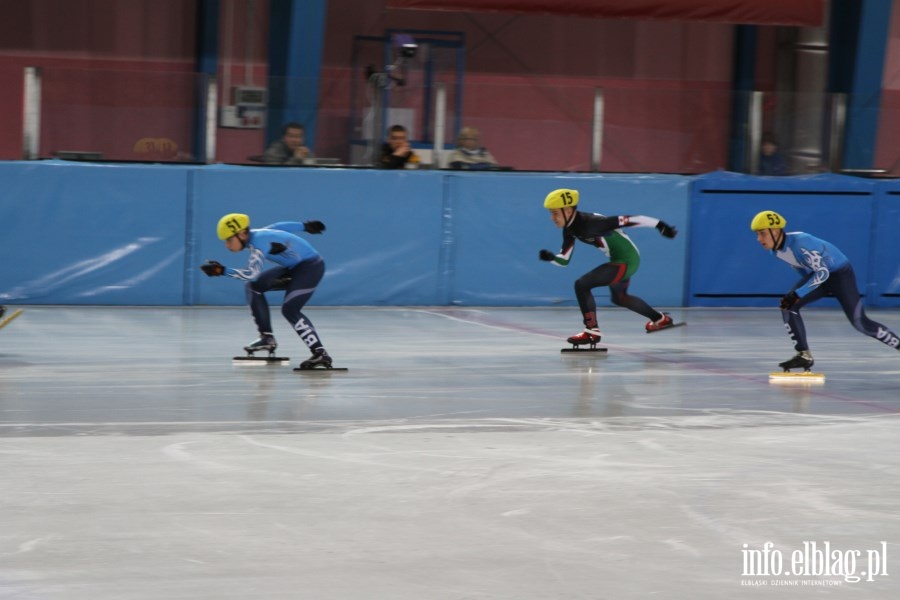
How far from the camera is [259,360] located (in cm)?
1134

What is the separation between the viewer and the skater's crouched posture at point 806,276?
10961mm

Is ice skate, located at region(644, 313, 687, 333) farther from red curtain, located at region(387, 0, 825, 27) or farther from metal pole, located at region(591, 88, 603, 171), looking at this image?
red curtain, located at region(387, 0, 825, 27)

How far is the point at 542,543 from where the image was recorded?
19.2 ft

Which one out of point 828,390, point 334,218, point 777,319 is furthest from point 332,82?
point 828,390

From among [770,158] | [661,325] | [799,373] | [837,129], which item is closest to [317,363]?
[661,325]

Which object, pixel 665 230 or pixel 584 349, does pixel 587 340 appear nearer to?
pixel 584 349

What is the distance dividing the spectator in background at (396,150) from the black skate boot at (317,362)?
576 centimetres

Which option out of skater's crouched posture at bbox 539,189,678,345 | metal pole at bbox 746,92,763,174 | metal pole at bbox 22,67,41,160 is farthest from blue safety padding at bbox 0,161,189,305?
metal pole at bbox 746,92,763,174

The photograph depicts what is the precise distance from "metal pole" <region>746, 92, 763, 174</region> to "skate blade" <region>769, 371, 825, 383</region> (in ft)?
21.2

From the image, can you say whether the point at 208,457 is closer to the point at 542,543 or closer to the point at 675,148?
the point at 542,543

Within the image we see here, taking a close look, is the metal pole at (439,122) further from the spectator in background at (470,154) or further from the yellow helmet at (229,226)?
the yellow helmet at (229,226)

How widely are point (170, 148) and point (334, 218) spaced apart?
7.12ft

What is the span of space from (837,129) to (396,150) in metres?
5.96

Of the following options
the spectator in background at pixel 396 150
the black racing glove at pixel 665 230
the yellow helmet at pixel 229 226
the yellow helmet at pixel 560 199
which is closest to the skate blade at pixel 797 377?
the black racing glove at pixel 665 230
